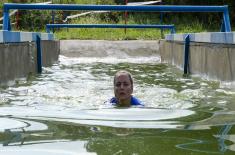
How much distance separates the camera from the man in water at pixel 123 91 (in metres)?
4.73

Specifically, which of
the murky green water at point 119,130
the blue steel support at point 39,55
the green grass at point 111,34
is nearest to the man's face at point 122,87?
the murky green water at point 119,130

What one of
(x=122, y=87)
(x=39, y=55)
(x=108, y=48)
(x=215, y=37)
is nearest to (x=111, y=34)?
(x=108, y=48)

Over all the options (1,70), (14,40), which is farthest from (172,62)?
(1,70)

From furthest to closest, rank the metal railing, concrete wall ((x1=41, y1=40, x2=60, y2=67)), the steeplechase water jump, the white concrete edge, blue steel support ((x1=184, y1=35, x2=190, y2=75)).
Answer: concrete wall ((x1=41, y1=40, x2=60, y2=67)), blue steel support ((x1=184, y1=35, x2=190, y2=75)), the metal railing, the white concrete edge, the steeplechase water jump

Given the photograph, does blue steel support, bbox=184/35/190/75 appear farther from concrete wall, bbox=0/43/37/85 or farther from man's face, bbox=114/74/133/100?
man's face, bbox=114/74/133/100

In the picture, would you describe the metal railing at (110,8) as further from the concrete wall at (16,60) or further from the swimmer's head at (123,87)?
the swimmer's head at (123,87)

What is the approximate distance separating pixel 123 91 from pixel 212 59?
8.32 feet

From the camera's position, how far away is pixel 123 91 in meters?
4.75

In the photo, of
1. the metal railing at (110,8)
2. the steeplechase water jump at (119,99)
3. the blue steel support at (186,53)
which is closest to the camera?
the steeplechase water jump at (119,99)

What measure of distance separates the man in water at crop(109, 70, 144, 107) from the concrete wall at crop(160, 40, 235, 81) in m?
1.47

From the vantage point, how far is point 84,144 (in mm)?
2453

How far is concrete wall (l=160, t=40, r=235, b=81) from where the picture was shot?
19.1 feet

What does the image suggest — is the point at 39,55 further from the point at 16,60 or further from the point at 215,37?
the point at 215,37

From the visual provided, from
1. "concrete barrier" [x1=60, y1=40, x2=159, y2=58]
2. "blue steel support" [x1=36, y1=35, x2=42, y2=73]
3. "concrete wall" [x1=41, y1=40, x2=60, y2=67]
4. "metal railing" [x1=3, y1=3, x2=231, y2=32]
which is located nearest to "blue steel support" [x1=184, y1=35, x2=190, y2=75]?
"metal railing" [x1=3, y1=3, x2=231, y2=32]
